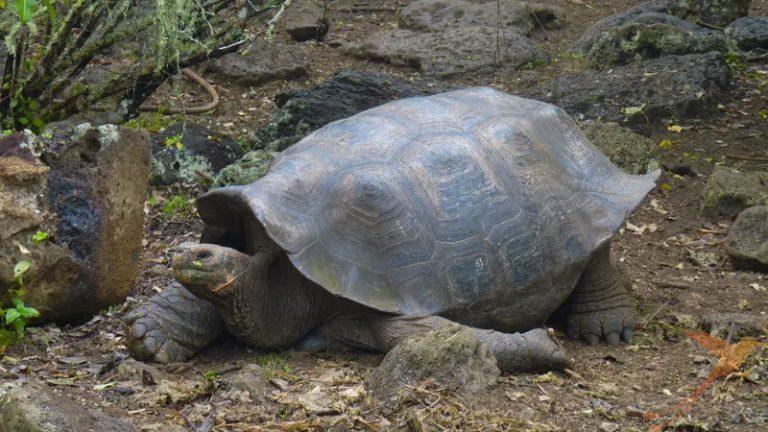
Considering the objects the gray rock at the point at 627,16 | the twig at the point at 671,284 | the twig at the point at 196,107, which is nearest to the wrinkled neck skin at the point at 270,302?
the twig at the point at 671,284

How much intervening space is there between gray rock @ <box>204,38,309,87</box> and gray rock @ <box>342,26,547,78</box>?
83 cm

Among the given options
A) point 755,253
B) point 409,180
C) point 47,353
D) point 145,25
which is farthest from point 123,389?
point 755,253

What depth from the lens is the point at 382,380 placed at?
363 centimetres

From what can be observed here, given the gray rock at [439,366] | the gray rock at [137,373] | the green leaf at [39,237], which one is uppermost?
the green leaf at [39,237]

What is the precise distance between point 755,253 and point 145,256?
10.2 feet

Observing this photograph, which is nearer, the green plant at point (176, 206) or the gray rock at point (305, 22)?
the green plant at point (176, 206)

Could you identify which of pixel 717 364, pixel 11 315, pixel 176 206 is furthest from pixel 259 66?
pixel 717 364

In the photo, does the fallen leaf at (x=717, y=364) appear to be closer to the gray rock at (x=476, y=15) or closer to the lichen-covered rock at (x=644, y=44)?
the lichen-covered rock at (x=644, y=44)

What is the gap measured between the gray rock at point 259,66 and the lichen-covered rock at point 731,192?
12.0 feet

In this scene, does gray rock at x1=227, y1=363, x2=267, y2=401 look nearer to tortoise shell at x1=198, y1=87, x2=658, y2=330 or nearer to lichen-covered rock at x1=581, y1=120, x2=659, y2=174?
tortoise shell at x1=198, y1=87, x2=658, y2=330

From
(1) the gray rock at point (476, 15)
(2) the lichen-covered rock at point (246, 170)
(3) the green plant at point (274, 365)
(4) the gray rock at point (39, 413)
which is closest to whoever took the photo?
(4) the gray rock at point (39, 413)

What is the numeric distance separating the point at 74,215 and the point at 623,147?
344 cm

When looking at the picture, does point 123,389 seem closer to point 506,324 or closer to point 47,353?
point 47,353

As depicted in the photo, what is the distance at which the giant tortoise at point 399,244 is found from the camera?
4.13m
